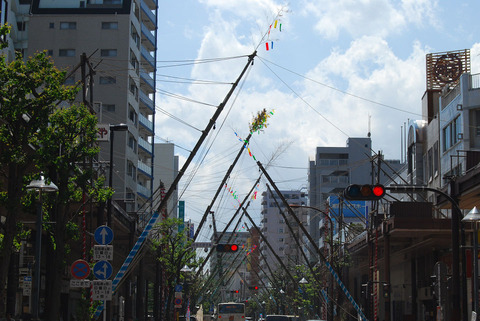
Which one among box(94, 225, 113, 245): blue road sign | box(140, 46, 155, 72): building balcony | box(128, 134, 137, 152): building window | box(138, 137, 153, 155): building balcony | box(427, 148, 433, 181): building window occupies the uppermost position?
box(140, 46, 155, 72): building balcony

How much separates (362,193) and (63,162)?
10.2m

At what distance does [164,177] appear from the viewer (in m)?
140

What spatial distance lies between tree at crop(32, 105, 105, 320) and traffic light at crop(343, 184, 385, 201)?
9.11 meters

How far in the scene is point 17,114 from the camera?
67.7 feet

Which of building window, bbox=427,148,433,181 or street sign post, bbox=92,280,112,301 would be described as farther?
building window, bbox=427,148,433,181

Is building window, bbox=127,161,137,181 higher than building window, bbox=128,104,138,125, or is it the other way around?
building window, bbox=128,104,138,125

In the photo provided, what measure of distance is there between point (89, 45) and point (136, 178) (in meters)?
16.3

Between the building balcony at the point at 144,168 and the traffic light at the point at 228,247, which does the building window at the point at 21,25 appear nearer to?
the building balcony at the point at 144,168

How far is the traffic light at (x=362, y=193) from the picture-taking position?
20734mm

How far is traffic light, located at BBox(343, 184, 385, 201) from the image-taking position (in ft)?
68.0

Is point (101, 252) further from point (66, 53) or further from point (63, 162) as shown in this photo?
point (66, 53)

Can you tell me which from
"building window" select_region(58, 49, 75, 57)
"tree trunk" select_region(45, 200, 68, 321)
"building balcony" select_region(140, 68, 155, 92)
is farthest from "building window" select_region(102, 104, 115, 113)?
"tree trunk" select_region(45, 200, 68, 321)

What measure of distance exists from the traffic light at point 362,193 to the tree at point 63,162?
9.11 metres

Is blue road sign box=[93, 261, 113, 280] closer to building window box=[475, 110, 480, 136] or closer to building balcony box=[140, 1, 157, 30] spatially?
building window box=[475, 110, 480, 136]
